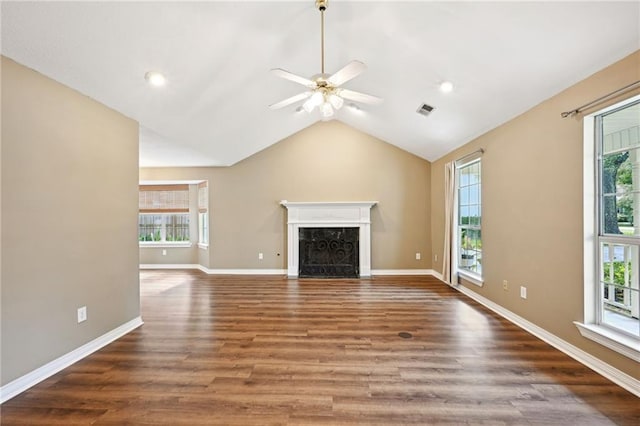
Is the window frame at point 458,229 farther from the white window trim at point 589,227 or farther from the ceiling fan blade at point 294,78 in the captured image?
the ceiling fan blade at point 294,78

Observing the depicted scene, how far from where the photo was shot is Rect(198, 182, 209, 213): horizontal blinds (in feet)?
20.0

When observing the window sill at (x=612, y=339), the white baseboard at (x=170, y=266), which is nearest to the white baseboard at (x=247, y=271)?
the white baseboard at (x=170, y=266)

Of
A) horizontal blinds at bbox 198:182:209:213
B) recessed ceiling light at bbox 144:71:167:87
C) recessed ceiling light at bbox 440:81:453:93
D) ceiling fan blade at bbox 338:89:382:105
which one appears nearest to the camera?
ceiling fan blade at bbox 338:89:382:105

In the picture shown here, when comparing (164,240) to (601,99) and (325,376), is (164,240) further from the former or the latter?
(601,99)

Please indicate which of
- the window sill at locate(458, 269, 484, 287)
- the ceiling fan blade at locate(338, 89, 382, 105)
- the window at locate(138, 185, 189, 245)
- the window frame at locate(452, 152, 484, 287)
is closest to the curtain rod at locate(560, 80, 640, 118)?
the ceiling fan blade at locate(338, 89, 382, 105)

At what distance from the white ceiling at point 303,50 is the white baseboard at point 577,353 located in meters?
2.27

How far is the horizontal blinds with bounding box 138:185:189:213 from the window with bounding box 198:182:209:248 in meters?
0.41

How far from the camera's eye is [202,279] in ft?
18.0

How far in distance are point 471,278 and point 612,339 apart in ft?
7.22

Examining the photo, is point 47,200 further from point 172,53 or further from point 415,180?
point 415,180

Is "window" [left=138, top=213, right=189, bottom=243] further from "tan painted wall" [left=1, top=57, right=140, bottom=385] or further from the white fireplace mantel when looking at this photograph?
"tan painted wall" [left=1, top=57, right=140, bottom=385]

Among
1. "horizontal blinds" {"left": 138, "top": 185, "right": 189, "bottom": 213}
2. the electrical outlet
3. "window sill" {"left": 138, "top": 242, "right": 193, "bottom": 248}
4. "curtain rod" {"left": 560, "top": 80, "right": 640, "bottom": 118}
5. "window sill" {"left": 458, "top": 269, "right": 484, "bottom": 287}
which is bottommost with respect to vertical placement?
"window sill" {"left": 458, "top": 269, "right": 484, "bottom": 287}

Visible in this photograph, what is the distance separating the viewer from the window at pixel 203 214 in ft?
20.0

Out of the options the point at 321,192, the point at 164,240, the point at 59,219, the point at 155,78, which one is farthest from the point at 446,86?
the point at 164,240
